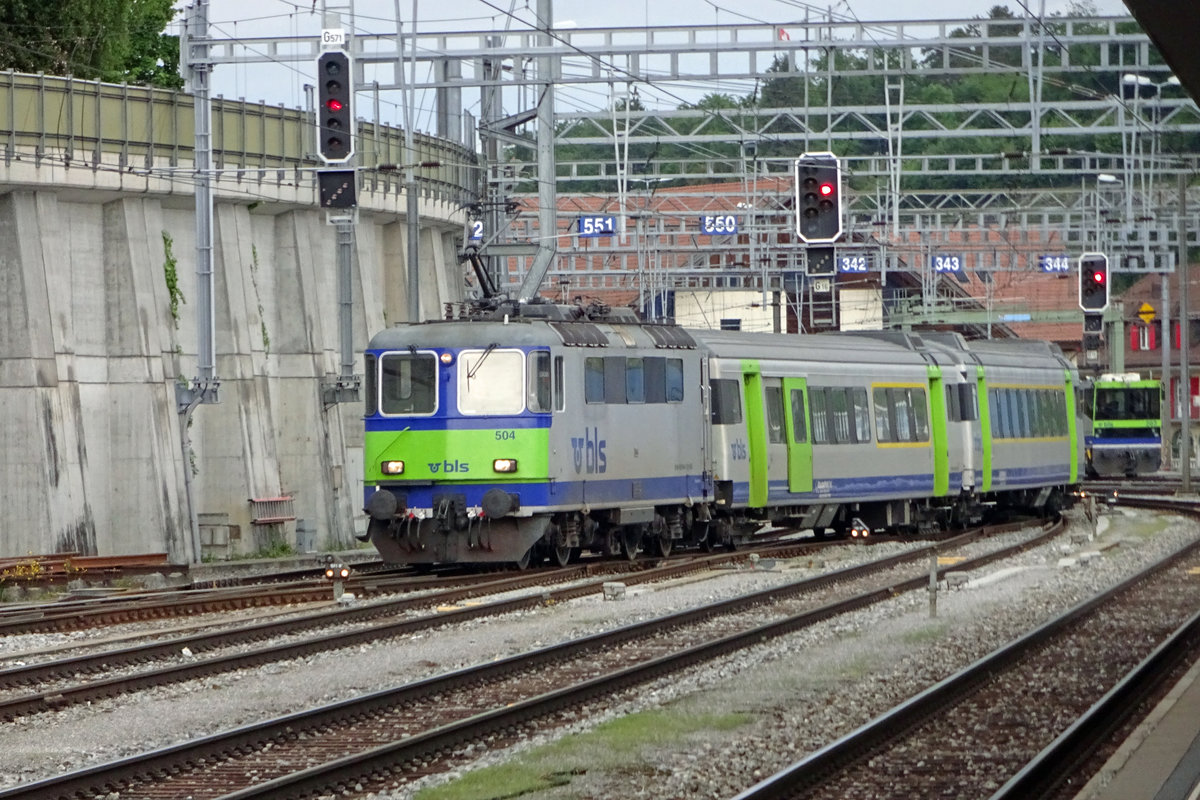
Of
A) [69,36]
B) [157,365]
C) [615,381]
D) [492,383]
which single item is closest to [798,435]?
[615,381]

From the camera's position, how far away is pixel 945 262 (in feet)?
202

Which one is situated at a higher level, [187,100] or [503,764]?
[187,100]

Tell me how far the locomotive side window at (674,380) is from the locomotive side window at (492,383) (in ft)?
10.0

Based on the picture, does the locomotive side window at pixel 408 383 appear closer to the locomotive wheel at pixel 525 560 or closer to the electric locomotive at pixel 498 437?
the electric locomotive at pixel 498 437

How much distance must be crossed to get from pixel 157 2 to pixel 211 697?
4743cm

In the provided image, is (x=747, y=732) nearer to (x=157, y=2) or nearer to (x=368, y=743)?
(x=368, y=743)

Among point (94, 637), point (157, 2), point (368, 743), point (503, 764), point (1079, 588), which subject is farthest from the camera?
point (157, 2)

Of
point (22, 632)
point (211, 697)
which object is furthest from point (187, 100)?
point (211, 697)

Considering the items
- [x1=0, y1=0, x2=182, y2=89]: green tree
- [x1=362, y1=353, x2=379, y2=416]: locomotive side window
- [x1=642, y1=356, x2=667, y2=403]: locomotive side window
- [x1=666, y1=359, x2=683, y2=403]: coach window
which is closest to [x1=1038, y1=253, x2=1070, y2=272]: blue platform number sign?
[x1=0, y1=0, x2=182, y2=89]: green tree

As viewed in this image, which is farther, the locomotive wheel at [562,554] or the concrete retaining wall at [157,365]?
the concrete retaining wall at [157,365]

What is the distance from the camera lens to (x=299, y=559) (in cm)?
2959

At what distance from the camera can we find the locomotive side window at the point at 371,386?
2333 cm

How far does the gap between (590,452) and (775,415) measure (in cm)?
509

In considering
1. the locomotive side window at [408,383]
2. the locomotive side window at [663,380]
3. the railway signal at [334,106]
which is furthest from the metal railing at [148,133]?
the railway signal at [334,106]
